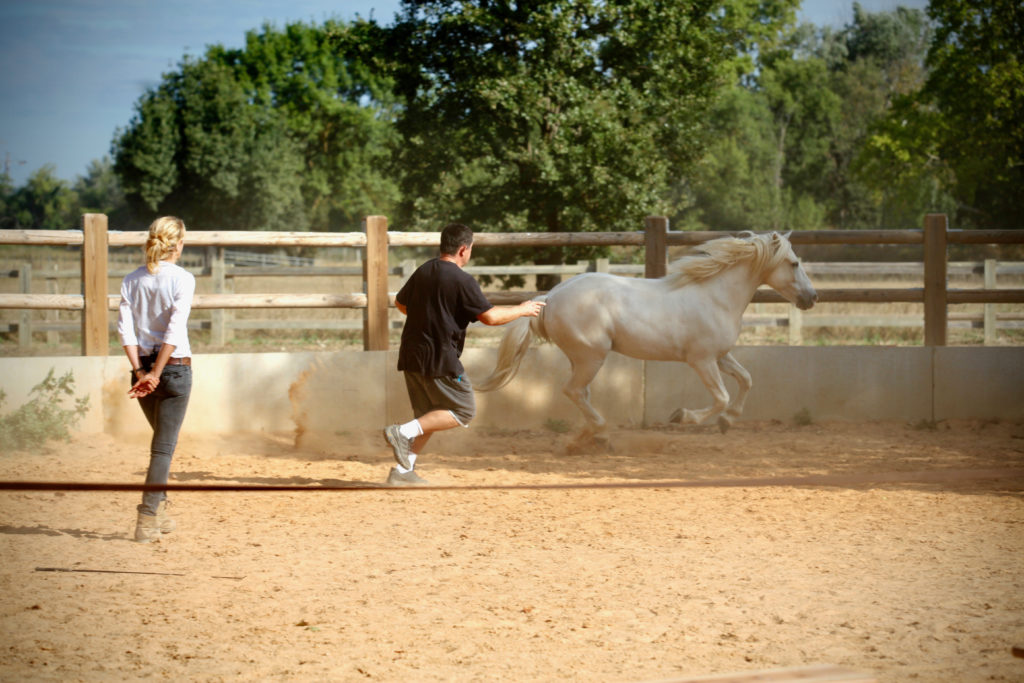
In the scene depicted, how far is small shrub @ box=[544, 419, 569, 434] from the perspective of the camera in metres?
8.81

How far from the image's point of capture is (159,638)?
3664 millimetres

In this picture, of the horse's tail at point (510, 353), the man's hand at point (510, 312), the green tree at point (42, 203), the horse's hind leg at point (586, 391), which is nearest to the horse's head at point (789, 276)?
the horse's hind leg at point (586, 391)

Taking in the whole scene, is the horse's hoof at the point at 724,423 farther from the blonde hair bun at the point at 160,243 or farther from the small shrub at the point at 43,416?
the small shrub at the point at 43,416

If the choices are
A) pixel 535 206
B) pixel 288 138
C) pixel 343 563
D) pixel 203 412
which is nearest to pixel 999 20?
pixel 535 206

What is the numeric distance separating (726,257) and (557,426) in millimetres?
2086

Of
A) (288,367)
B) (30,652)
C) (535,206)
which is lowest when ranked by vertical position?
(30,652)

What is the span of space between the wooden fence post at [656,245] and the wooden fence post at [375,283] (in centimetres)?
245

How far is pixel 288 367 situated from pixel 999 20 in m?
23.6

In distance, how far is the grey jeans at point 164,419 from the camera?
5102mm

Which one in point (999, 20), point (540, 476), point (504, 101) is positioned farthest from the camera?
point (999, 20)

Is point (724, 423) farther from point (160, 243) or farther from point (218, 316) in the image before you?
point (218, 316)

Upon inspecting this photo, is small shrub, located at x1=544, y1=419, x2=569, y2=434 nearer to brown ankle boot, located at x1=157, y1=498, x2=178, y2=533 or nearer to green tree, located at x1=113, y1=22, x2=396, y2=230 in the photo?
brown ankle boot, located at x1=157, y1=498, x2=178, y2=533

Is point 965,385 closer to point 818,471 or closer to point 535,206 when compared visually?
point 818,471

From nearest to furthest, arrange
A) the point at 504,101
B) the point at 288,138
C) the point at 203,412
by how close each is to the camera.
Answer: the point at 203,412 → the point at 504,101 → the point at 288,138
